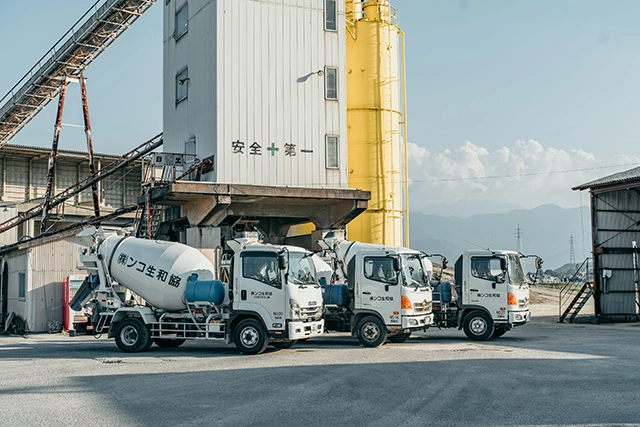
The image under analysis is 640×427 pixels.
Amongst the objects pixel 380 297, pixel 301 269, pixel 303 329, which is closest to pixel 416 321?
pixel 380 297

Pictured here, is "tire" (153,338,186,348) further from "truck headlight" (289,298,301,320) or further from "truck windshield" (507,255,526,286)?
"truck windshield" (507,255,526,286)

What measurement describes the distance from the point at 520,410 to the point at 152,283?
11.7 metres

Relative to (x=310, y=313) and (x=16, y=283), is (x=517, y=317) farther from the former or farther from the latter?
(x=16, y=283)

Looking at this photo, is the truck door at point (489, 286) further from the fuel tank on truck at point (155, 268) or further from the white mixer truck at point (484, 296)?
the fuel tank on truck at point (155, 268)

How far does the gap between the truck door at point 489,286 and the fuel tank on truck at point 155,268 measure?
8.21m

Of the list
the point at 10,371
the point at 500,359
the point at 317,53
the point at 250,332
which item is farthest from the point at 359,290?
the point at 317,53

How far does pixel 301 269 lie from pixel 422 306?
4012 mm

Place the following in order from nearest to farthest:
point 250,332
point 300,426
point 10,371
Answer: point 300,426 < point 10,371 < point 250,332

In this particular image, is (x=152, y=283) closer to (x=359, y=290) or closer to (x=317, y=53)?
(x=359, y=290)

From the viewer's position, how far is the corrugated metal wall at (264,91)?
27781 mm

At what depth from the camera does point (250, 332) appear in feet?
60.3

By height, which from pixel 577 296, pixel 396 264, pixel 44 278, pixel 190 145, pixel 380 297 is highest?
pixel 190 145

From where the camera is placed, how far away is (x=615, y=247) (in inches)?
1339

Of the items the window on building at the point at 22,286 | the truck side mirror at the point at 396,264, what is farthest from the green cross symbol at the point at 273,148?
the window on building at the point at 22,286
